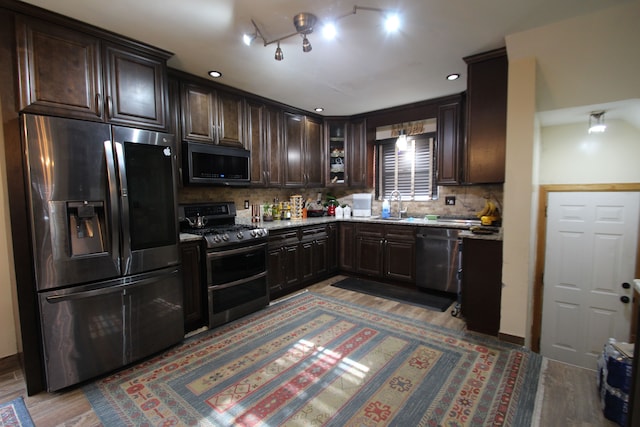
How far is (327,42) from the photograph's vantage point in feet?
7.60

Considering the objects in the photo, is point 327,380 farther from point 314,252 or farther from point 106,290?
point 314,252

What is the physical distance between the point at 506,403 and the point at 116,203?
118 inches

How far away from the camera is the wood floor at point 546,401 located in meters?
1.67

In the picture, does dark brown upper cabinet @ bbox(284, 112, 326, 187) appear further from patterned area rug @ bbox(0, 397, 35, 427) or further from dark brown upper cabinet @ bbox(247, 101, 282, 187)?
patterned area rug @ bbox(0, 397, 35, 427)

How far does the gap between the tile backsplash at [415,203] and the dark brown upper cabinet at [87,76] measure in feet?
3.67

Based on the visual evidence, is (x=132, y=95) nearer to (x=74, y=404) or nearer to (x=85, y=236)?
(x=85, y=236)

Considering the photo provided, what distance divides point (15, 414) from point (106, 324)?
628 mm

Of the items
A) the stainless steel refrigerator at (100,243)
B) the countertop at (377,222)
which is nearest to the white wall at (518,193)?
the countertop at (377,222)

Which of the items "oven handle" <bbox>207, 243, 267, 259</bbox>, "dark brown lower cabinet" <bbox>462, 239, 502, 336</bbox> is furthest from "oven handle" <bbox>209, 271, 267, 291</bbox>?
"dark brown lower cabinet" <bbox>462, 239, 502, 336</bbox>

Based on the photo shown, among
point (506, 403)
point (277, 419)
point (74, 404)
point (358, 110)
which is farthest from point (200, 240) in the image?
point (358, 110)

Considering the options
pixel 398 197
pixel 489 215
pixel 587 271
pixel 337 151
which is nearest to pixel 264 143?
pixel 337 151

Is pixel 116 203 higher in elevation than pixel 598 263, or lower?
higher

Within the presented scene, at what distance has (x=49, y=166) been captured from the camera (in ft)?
6.07

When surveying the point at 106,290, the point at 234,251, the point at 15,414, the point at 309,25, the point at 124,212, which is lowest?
the point at 15,414
